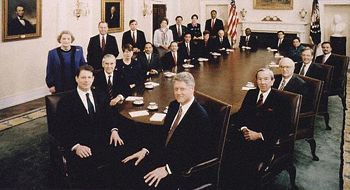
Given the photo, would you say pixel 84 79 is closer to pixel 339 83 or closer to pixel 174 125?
pixel 174 125

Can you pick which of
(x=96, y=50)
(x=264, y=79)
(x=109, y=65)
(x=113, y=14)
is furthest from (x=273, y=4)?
(x=264, y=79)

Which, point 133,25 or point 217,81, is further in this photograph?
point 133,25

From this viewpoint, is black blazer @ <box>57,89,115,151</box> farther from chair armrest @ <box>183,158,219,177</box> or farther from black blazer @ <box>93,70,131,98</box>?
chair armrest @ <box>183,158,219,177</box>

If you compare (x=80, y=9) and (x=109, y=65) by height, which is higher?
(x=80, y=9)

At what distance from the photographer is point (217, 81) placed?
564cm

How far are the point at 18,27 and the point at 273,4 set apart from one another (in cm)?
872

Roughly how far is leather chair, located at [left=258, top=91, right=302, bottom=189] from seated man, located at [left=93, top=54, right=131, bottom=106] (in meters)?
2.00

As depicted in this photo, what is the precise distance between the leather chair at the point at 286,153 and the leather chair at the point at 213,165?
0.50m

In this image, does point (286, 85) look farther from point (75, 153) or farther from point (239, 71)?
point (75, 153)

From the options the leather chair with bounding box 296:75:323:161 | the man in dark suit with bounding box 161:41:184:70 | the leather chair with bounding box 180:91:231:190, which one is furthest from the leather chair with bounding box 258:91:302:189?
the man in dark suit with bounding box 161:41:184:70

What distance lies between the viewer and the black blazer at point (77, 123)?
11.6 ft

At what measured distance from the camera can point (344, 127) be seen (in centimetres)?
609

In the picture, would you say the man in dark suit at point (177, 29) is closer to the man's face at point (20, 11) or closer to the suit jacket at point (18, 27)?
the suit jacket at point (18, 27)

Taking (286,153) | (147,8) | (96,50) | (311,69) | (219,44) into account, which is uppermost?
(147,8)
